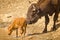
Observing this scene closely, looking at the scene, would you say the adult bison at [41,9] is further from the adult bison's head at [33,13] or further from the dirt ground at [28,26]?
the dirt ground at [28,26]

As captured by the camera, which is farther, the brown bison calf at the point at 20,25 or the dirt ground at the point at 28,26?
the brown bison calf at the point at 20,25

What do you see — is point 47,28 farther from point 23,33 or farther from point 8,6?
point 8,6

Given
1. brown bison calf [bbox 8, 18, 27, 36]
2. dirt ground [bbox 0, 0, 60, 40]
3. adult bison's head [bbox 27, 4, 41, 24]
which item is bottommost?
dirt ground [bbox 0, 0, 60, 40]

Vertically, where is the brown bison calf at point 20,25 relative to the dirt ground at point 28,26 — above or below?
above

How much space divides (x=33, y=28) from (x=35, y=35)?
1.26 meters

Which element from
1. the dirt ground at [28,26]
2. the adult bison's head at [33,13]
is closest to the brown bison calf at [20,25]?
the dirt ground at [28,26]

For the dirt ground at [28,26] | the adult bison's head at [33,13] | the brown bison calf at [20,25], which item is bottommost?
the dirt ground at [28,26]

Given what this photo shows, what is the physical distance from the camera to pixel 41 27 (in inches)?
422

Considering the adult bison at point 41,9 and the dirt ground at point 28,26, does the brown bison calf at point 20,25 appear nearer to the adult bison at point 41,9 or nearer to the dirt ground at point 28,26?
the dirt ground at point 28,26

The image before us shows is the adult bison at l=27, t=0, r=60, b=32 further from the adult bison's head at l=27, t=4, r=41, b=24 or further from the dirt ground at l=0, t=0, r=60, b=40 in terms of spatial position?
the dirt ground at l=0, t=0, r=60, b=40

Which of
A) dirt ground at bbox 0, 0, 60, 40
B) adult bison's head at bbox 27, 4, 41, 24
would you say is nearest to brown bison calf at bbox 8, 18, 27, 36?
dirt ground at bbox 0, 0, 60, 40

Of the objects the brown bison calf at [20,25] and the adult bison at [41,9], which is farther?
the brown bison calf at [20,25]

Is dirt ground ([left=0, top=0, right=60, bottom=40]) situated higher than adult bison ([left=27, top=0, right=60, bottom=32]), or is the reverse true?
adult bison ([left=27, top=0, right=60, bottom=32])

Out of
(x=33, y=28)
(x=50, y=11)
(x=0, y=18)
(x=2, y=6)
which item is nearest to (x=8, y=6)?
(x=2, y=6)
